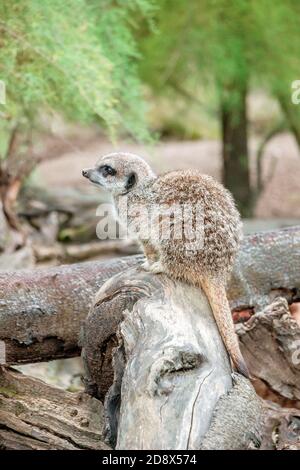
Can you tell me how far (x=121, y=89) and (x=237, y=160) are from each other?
3.12m

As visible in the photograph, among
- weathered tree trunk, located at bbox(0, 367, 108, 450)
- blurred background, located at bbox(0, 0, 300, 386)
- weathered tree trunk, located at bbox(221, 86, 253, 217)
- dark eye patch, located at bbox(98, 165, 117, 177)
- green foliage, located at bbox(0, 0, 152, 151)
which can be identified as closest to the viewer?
weathered tree trunk, located at bbox(0, 367, 108, 450)

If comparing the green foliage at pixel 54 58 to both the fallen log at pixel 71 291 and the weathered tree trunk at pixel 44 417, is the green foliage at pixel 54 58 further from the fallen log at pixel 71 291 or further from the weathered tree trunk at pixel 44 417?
the weathered tree trunk at pixel 44 417

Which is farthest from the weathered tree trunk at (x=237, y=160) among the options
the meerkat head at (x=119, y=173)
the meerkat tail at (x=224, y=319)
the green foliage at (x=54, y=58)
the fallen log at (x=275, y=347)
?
the meerkat tail at (x=224, y=319)

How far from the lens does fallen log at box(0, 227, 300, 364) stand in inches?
154

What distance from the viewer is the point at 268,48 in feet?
24.9

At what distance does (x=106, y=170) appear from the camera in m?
4.04

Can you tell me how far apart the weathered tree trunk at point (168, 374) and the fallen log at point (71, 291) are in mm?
401

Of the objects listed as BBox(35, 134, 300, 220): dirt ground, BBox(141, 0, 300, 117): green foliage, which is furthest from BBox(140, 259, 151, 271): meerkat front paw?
BBox(35, 134, 300, 220): dirt ground

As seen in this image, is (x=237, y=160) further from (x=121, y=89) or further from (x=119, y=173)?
(x=119, y=173)

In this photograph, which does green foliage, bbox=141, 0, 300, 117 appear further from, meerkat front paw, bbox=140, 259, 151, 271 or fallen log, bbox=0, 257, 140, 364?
meerkat front paw, bbox=140, 259, 151, 271

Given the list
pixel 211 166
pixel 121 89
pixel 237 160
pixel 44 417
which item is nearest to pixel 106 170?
pixel 44 417

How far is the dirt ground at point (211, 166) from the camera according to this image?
948 centimetres

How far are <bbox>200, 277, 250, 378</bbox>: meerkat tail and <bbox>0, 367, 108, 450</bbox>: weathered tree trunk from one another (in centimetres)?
59
